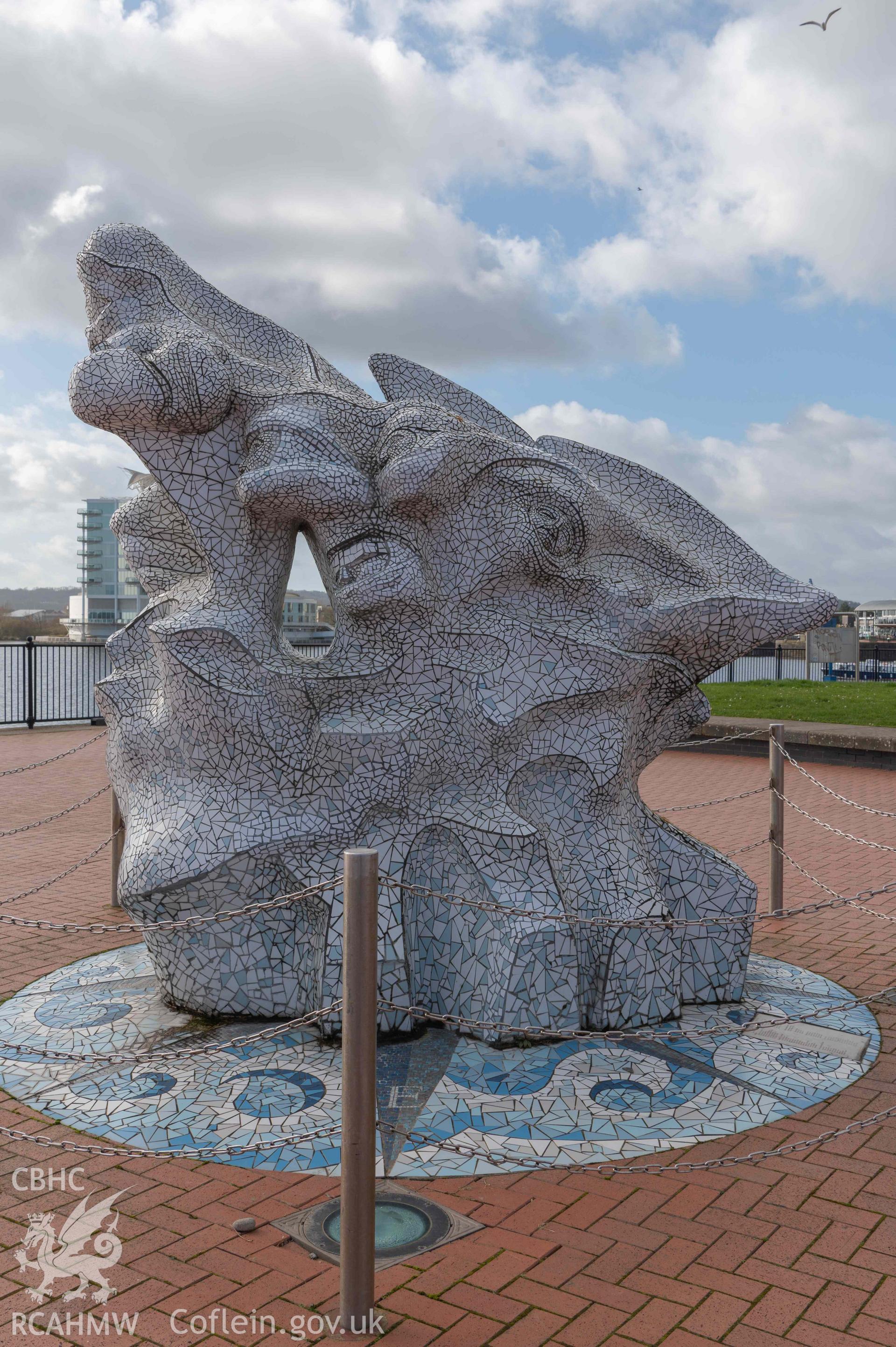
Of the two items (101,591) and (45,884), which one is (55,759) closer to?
(45,884)

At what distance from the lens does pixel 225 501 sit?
5250mm

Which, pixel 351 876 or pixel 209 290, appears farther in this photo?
pixel 209 290

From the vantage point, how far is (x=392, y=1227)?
3432mm

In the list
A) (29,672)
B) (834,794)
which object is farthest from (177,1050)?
(29,672)

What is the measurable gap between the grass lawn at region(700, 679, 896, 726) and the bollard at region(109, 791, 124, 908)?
11.9 m

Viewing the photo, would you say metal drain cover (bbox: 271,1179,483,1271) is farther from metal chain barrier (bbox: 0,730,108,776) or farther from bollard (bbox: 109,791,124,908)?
bollard (bbox: 109,791,124,908)

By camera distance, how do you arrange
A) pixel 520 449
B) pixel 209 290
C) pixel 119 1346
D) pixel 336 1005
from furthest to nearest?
pixel 209 290, pixel 520 449, pixel 336 1005, pixel 119 1346

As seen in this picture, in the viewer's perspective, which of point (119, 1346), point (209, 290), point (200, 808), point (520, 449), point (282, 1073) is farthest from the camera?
point (209, 290)

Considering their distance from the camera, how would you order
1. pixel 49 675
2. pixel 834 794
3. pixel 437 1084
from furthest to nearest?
pixel 49 675
pixel 834 794
pixel 437 1084

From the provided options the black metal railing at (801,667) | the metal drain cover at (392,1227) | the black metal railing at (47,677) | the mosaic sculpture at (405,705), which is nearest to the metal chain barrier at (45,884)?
the mosaic sculpture at (405,705)

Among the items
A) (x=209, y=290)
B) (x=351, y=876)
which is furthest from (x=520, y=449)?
(x=351, y=876)

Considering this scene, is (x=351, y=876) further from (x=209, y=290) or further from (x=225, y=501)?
(x=209, y=290)

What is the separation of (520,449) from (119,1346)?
3998mm

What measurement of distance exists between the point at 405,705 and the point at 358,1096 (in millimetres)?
2417
